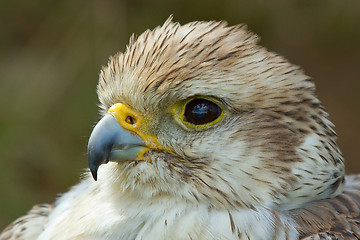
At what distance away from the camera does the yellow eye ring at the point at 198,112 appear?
2752 millimetres

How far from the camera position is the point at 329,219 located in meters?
2.84

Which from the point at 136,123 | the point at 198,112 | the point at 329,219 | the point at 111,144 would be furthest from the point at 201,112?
the point at 329,219

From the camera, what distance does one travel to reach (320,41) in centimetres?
774

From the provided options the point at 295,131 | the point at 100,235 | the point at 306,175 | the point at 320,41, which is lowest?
the point at 100,235

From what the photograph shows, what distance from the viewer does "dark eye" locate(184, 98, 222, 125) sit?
2.75 meters

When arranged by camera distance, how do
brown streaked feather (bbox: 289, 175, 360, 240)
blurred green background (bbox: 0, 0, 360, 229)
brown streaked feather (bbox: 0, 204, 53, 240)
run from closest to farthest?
brown streaked feather (bbox: 289, 175, 360, 240), brown streaked feather (bbox: 0, 204, 53, 240), blurred green background (bbox: 0, 0, 360, 229)

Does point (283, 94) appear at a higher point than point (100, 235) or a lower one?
higher

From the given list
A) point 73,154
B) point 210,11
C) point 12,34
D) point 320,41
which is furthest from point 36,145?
point 320,41

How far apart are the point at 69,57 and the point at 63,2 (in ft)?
2.18

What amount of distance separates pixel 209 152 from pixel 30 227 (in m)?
1.45

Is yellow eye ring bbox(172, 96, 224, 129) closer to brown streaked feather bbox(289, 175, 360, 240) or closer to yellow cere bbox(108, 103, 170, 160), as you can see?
yellow cere bbox(108, 103, 170, 160)

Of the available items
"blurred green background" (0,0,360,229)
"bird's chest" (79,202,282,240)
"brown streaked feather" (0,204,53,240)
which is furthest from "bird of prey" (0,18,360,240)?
"blurred green background" (0,0,360,229)

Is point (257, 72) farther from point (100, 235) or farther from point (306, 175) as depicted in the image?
point (100, 235)

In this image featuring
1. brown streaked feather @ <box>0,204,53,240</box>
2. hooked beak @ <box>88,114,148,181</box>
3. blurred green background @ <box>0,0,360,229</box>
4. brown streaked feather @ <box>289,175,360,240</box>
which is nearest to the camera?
hooked beak @ <box>88,114,148,181</box>
